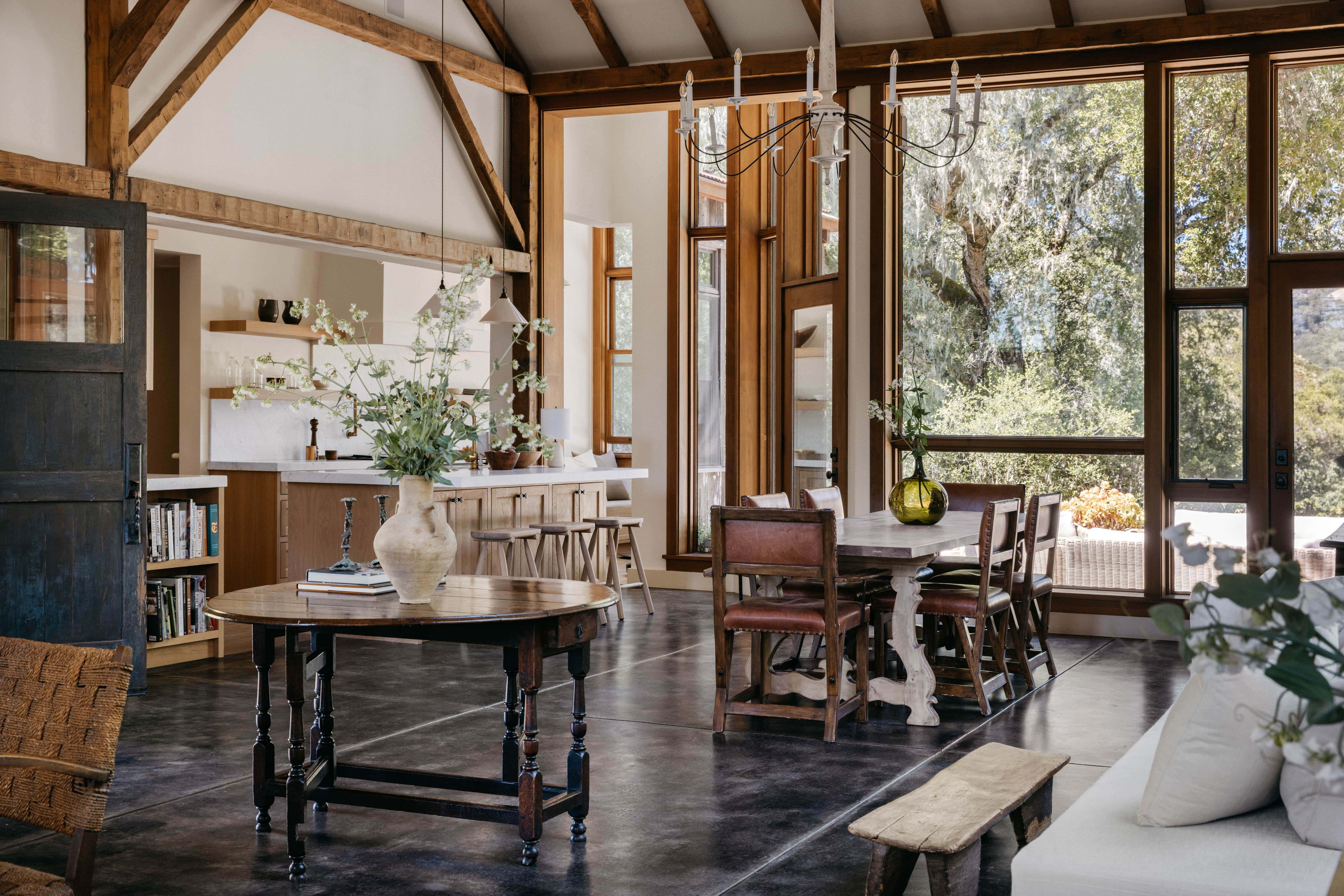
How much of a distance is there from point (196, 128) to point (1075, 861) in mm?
6013

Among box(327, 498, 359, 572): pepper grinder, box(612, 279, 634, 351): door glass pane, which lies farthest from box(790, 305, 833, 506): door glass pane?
box(327, 498, 359, 572): pepper grinder

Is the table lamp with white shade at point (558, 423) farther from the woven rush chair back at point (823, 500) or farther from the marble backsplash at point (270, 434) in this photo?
the woven rush chair back at point (823, 500)

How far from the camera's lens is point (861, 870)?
3465mm

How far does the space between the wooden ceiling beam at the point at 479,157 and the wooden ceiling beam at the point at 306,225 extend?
0.49 ft

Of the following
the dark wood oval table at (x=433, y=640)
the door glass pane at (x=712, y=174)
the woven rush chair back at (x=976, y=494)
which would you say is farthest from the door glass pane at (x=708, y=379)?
the dark wood oval table at (x=433, y=640)

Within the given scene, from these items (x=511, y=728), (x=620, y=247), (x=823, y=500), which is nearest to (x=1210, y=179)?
(x=823, y=500)

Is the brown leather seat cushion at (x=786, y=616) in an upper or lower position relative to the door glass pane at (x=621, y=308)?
lower

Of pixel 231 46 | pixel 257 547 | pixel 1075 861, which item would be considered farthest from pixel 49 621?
pixel 1075 861

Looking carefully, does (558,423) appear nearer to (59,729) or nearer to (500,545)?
(500,545)

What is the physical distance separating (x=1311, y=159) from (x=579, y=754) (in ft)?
19.2

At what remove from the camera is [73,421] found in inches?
226

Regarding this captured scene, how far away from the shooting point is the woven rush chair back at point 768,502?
5.54m

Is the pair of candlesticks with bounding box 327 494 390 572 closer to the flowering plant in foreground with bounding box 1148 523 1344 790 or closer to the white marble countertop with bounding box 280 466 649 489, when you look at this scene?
the white marble countertop with bounding box 280 466 649 489

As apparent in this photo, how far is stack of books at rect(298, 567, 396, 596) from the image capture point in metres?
3.70
